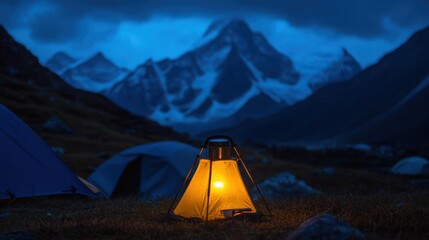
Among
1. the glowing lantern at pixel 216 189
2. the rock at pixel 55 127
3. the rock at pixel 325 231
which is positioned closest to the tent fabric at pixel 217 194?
the glowing lantern at pixel 216 189

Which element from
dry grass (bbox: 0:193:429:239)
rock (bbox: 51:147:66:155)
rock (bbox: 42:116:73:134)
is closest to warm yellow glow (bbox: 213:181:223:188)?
dry grass (bbox: 0:193:429:239)

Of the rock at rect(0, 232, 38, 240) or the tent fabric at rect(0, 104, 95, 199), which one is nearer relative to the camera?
the rock at rect(0, 232, 38, 240)

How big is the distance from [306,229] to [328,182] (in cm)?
3751

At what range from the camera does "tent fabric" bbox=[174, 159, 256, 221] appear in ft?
28.3

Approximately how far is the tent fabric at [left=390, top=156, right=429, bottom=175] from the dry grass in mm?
45258

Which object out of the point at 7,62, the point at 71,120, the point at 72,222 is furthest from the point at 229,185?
the point at 7,62

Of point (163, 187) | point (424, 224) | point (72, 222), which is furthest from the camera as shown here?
point (163, 187)

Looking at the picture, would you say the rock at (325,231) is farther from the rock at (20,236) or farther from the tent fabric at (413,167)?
the tent fabric at (413,167)

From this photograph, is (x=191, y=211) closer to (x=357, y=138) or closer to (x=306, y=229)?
(x=306, y=229)

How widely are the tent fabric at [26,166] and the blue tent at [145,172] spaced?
28.5ft

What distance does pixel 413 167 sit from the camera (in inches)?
2136

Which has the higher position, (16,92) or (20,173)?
(16,92)

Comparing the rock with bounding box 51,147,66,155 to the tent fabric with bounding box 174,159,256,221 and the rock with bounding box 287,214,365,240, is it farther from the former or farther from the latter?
the rock with bounding box 287,214,365,240

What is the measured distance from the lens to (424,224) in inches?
287
